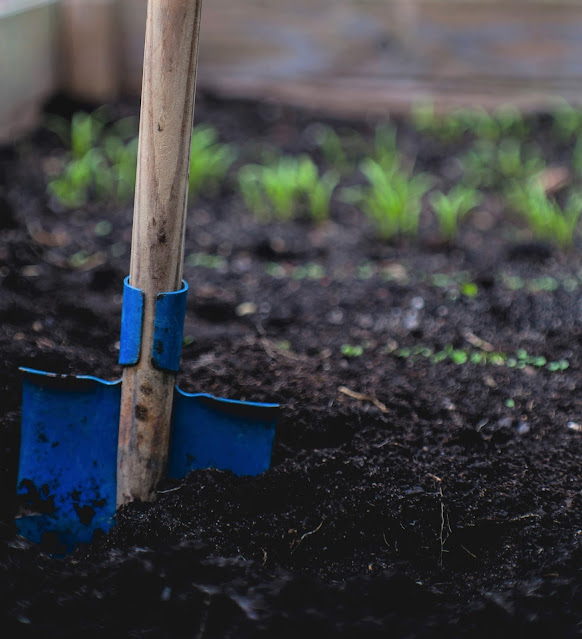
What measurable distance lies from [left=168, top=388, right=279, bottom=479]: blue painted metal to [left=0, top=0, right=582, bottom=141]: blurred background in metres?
2.59

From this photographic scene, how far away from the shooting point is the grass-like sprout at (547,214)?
250 centimetres

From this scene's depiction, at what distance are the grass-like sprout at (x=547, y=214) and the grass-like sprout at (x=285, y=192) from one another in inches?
28.9

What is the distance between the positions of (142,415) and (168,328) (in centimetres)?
17

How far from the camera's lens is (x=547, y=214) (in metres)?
2.54

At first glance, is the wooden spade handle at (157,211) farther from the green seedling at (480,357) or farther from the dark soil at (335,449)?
the green seedling at (480,357)

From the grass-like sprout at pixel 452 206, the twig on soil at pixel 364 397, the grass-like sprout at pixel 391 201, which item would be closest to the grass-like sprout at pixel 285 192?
the grass-like sprout at pixel 391 201

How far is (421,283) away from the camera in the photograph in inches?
89.3

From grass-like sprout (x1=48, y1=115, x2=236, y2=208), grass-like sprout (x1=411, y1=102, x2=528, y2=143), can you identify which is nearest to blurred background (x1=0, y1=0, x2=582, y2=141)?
grass-like sprout (x1=411, y1=102, x2=528, y2=143)

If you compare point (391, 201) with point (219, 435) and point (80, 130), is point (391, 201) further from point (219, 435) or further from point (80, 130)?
point (219, 435)

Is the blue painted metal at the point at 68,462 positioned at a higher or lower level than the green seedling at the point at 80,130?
lower

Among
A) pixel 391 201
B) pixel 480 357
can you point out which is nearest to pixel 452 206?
pixel 391 201

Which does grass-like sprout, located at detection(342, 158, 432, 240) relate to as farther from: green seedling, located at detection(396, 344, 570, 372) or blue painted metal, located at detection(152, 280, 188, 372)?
blue painted metal, located at detection(152, 280, 188, 372)

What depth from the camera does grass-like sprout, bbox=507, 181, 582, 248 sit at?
8.21ft

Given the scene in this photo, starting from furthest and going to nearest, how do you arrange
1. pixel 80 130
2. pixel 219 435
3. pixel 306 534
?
pixel 80 130
pixel 219 435
pixel 306 534
